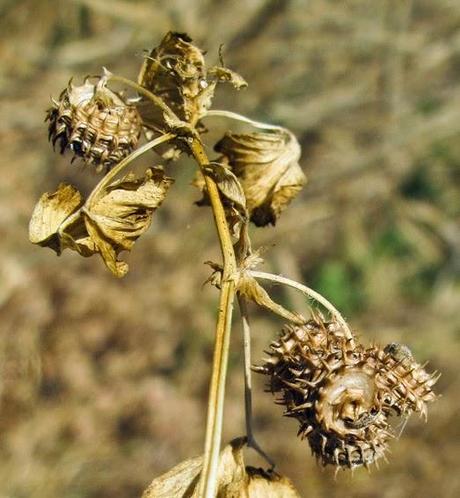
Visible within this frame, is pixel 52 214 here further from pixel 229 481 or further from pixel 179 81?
pixel 229 481

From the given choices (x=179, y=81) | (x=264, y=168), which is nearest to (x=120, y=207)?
(x=179, y=81)

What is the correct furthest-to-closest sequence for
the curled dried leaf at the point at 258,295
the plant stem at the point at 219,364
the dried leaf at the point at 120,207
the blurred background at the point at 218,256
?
the blurred background at the point at 218,256, the dried leaf at the point at 120,207, the curled dried leaf at the point at 258,295, the plant stem at the point at 219,364

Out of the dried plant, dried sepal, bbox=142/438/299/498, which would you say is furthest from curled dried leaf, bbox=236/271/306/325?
dried sepal, bbox=142/438/299/498

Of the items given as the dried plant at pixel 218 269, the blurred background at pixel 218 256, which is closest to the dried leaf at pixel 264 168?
the dried plant at pixel 218 269

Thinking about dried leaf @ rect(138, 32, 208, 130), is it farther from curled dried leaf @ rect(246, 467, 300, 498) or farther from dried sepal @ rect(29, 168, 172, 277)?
curled dried leaf @ rect(246, 467, 300, 498)

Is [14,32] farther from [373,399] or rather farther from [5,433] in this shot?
[373,399]

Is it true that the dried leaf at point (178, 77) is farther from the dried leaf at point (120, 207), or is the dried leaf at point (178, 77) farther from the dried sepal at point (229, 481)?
the dried sepal at point (229, 481)
